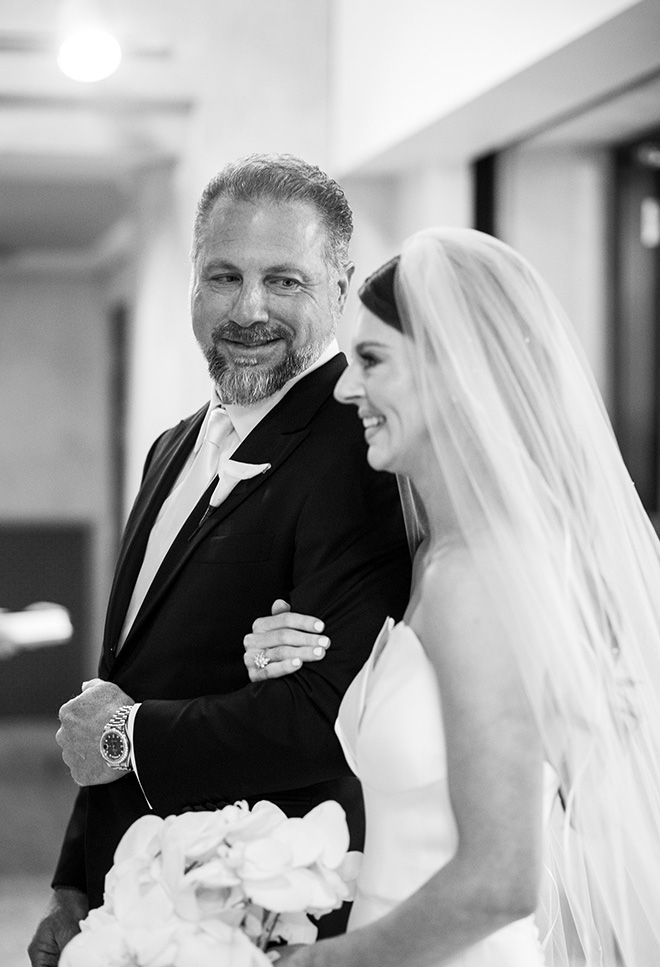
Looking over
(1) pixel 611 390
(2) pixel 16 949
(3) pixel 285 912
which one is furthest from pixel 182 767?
(2) pixel 16 949

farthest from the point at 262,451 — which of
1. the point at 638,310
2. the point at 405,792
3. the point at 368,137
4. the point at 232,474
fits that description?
the point at 368,137

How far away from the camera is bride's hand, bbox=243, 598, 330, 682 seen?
1621 millimetres

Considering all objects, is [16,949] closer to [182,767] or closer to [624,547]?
[182,767]

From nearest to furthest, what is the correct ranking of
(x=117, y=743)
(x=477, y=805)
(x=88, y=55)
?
(x=477, y=805), (x=117, y=743), (x=88, y=55)

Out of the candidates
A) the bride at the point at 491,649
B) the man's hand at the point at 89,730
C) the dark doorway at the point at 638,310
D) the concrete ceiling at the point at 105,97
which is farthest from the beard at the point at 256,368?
the concrete ceiling at the point at 105,97

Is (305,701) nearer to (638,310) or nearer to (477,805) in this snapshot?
(477,805)

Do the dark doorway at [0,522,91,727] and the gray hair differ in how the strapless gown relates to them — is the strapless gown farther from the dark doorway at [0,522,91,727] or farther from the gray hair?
the dark doorway at [0,522,91,727]

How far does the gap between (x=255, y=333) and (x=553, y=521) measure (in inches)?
22.3

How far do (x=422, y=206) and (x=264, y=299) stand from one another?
Result: 2.77 metres

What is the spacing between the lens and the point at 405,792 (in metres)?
1.44

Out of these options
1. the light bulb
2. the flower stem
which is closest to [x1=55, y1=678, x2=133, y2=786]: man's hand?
the flower stem

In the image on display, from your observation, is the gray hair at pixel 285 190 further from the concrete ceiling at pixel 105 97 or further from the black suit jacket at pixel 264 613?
the concrete ceiling at pixel 105 97

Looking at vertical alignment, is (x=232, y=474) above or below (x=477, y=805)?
above

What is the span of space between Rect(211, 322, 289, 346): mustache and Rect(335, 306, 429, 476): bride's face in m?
0.32
